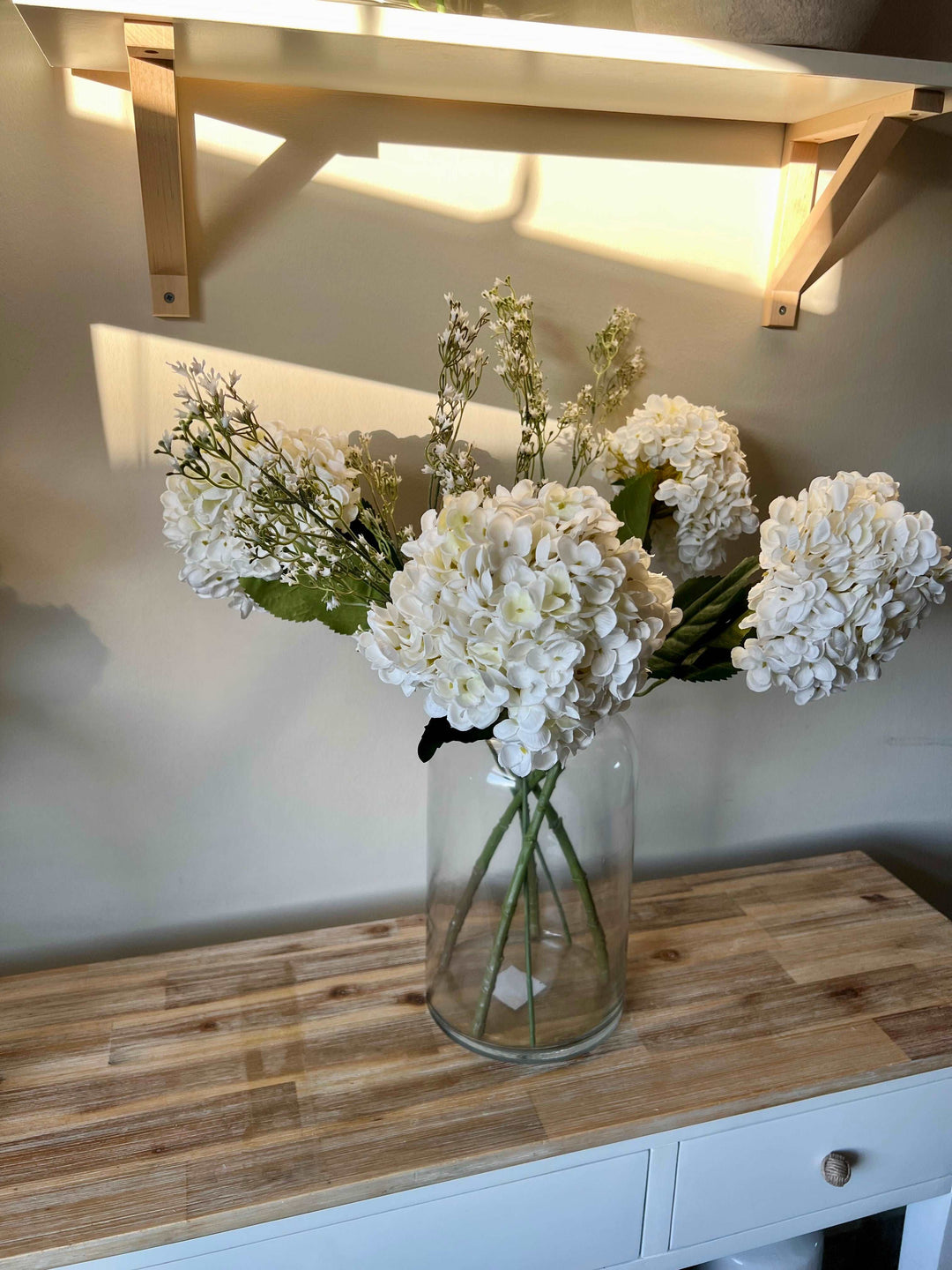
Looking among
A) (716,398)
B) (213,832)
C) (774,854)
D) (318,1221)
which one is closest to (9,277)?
(213,832)

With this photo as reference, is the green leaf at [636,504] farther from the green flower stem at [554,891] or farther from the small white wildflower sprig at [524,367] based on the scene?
the green flower stem at [554,891]

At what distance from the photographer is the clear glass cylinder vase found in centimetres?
99

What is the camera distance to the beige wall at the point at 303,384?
1.03 meters

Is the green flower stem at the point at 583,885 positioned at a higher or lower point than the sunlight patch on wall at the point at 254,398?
lower

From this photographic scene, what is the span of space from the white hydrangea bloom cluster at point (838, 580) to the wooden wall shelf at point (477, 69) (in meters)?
0.41

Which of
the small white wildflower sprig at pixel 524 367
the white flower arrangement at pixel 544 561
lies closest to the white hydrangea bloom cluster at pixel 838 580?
the white flower arrangement at pixel 544 561

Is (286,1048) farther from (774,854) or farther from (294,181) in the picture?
(294,181)

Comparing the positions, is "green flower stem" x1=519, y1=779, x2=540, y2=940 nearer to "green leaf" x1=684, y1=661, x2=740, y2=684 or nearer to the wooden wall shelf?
"green leaf" x1=684, y1=661, x2=740, y2=684

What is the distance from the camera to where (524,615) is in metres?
0.70

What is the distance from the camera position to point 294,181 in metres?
1.06

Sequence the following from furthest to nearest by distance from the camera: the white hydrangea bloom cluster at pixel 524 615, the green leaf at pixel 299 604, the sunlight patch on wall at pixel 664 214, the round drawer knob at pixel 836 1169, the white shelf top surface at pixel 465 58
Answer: the sunlight patch on wall at pixel 664 214, the round drawer knob at pixel 836 1169, the green leaf at pixel 299 604, the white shelf top surface at pixel 465 58, the white hydrangea bloom cluster at pixel 524 615

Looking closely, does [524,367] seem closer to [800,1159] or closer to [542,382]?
[542,382]

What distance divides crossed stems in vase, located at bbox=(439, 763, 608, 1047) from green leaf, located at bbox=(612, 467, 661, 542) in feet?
0.94

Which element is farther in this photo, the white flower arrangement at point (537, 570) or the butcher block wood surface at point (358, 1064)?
the butcher block wood surface at point (358, 1064)
